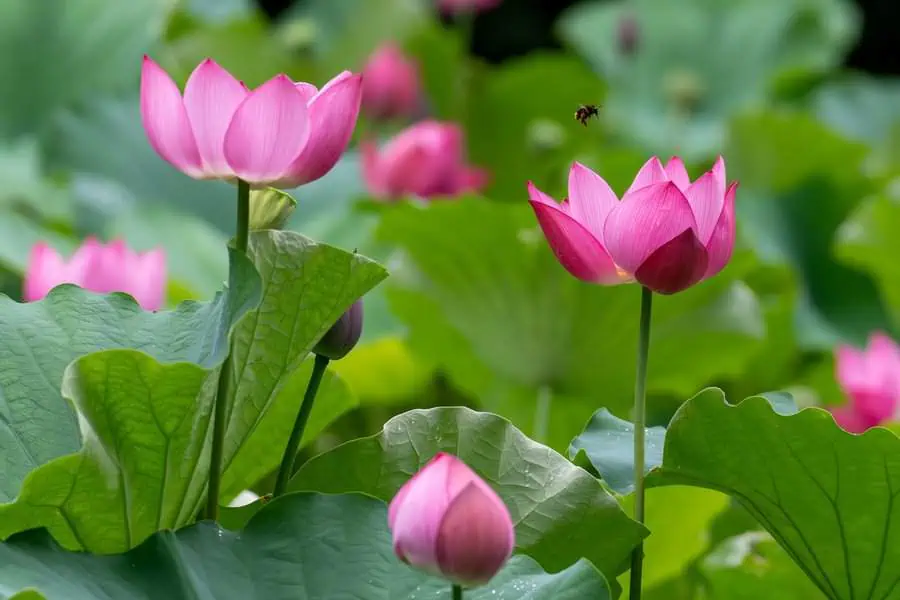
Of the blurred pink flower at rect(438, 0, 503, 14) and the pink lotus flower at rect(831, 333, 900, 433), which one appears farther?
the blurred pink flower at rect(438, 0, 503, 14)

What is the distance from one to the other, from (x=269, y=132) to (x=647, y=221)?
167 mm

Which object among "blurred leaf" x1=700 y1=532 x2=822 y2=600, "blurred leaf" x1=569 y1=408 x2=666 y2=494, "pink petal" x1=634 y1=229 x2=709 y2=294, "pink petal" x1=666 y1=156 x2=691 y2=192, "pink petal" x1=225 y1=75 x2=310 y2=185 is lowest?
"blurred leaf" x1=700 y1=532 x2=822 y2=600

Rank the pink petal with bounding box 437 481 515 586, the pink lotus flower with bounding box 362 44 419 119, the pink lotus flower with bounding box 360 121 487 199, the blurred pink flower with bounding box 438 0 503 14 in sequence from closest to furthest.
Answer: the pink petal with bounding box 437 481 515 586, the pink lotus flower with bounding box 360 121 487 199, the pink lotus flower with bounding box 362 44 419 119, the blurred pink flower with bounding box 438 0 503 14

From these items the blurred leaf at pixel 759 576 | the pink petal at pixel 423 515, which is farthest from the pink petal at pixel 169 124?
the blurred leaf at pixel 759 576

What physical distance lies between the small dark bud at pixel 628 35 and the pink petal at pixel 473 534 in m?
2.06

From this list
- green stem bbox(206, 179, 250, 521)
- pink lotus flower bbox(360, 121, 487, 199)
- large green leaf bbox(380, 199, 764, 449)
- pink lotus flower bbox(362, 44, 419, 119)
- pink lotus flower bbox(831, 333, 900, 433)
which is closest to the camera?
green stem bbox(206, 179, 250, 521)

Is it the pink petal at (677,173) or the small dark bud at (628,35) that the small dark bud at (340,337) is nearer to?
the pink petal at (677,173)

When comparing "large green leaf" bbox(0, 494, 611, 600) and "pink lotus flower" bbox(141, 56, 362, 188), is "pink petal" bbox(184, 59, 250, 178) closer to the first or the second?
"pink lotus flower" bbox(141, 56, 362, 188)

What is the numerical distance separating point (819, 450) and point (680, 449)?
0.06m

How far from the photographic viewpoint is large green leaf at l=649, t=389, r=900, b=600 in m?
0.68

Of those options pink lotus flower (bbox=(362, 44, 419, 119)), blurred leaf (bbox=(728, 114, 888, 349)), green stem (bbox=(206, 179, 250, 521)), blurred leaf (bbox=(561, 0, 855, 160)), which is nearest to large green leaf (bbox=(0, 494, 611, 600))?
green stem (bbox=(206, 179, 250, 521))

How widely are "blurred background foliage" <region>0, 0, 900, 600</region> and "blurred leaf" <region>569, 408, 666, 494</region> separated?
16cm

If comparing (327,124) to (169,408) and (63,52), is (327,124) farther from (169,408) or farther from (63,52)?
(63,52)

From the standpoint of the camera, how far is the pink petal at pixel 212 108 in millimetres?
652
